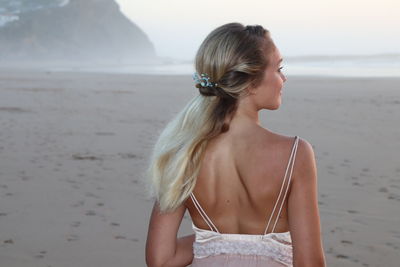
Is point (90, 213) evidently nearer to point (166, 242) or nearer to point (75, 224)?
point (75, 224)

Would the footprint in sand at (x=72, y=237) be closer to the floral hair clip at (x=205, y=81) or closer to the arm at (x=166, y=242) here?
the arm at (x=166, y=242)

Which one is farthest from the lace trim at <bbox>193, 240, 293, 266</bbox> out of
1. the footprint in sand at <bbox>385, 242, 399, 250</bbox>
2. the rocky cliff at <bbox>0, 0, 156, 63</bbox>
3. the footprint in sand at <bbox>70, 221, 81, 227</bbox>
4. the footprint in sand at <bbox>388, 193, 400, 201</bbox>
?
the rocky cliff at <bbox>0, 0, 156, 63</bbox>

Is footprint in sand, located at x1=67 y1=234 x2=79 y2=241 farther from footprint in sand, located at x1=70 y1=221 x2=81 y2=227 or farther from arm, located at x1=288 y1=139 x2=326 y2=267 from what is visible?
arm, located at x1=288 y1=139 x2=326 y2=267

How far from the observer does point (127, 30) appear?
6344 inches

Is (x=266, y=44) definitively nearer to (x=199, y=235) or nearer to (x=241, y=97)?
(x=241, y=97)

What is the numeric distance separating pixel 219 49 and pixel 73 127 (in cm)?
840

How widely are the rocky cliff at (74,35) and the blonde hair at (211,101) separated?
96.4 m

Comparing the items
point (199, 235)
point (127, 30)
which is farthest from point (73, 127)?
point (127, 30)

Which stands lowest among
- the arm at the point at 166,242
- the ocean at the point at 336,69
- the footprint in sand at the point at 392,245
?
the ocean at the point at 336,69

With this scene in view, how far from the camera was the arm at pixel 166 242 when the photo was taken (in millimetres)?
1976

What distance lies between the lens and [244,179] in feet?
5.53

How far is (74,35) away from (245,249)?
440 feet

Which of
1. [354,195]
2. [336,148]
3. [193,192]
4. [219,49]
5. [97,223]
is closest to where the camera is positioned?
[219,49]

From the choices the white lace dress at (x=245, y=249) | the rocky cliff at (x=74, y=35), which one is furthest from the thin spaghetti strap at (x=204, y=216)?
the rocky cliff at (x=74, y=35)
